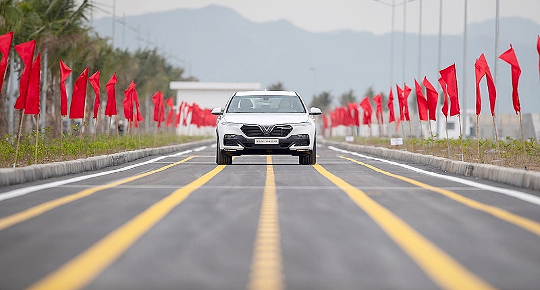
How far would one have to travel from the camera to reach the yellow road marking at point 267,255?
617 centimetres

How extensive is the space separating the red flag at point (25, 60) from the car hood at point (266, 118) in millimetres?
5179

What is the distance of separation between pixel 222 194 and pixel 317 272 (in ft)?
21.2

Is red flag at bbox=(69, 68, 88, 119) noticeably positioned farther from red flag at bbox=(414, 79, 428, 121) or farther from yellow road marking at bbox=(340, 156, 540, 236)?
yellow road marking at bbox=(340, 156, 540, 236)

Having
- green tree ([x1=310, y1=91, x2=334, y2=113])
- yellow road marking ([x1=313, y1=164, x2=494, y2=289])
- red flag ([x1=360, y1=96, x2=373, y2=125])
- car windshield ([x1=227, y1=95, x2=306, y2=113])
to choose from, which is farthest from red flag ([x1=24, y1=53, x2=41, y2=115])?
green tree ([x1=310, y1=91, x2=334, y2=113])

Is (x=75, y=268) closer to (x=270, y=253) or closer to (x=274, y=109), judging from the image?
(x=270, y=253)

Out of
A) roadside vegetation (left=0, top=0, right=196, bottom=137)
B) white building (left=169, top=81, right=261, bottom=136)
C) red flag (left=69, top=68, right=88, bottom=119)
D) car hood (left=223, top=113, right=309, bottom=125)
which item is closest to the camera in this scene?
car hood (left=223, top=113, right=309, bottom=125)

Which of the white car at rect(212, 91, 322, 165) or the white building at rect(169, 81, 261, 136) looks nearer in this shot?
the white car at rect(212, 91, 322, 165)

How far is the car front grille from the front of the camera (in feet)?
71.6

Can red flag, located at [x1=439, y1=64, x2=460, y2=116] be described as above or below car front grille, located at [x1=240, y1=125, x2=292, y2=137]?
above

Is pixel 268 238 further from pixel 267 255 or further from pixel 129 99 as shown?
pixel 129 99

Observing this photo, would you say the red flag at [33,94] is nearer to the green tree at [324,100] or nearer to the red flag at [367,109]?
the red flag at [367,109]

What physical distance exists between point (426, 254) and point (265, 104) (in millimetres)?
16066

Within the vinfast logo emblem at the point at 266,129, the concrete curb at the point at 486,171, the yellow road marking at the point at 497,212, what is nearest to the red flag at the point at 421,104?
the concrete curb at the point at 486,171

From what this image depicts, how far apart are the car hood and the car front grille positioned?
0.35ft
